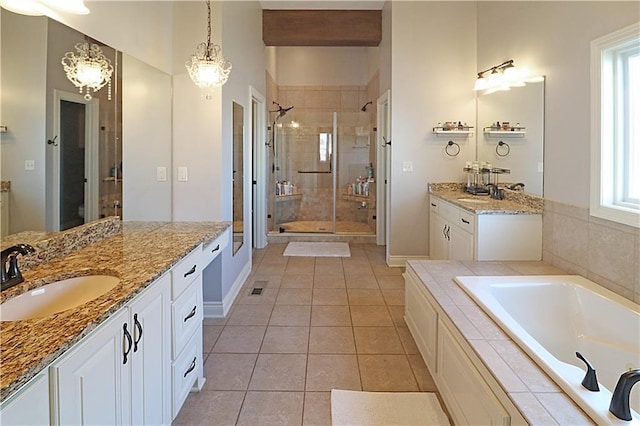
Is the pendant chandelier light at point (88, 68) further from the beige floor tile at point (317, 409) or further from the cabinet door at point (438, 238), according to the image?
the cabinet door at point (438, 238)

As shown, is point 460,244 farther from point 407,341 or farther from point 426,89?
point 426,89

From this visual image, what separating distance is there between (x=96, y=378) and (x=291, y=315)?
229 cm

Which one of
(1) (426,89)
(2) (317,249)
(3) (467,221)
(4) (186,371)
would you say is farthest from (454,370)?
(2) (317,249)

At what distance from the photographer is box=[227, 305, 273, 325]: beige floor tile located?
11.0 ft

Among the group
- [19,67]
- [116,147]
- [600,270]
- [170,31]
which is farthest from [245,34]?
[600,270]

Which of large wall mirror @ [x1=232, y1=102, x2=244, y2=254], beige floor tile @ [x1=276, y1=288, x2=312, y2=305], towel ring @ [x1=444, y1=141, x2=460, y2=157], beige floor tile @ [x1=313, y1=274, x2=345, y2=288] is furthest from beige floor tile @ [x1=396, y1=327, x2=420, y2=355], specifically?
towel ring @ [x1=444, y1=141, x2=460, y2=157]

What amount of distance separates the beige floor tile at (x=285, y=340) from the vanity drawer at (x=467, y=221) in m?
1.53

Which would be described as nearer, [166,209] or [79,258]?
[79,258]

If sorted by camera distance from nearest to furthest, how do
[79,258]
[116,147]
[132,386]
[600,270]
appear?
[132,386]
[79,258]
[600,270]
[116,147]

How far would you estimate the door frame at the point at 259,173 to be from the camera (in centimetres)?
544

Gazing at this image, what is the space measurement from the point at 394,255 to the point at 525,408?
3733 millimetres

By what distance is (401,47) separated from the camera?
4.84 metres

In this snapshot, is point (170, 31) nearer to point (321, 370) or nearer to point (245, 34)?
point (245, 34)

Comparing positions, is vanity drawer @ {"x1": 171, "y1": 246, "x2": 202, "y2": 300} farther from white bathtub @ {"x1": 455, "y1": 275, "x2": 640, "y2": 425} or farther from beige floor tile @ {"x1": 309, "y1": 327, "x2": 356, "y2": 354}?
Answer: white bathtub @ {"x1": 455, "y1": 275, "x2": 640, "y2": 425}
